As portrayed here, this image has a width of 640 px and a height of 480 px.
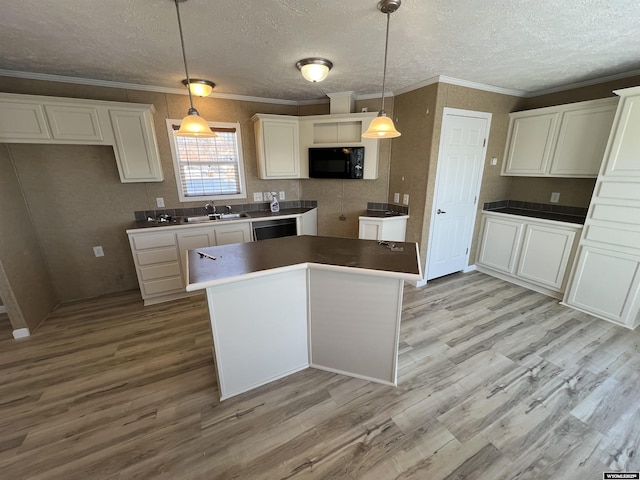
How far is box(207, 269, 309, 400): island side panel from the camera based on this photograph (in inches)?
64.5

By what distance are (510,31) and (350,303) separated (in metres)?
2.24

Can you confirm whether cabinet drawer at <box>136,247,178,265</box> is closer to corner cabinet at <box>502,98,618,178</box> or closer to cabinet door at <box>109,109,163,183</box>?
cabinet door at <box>109,109,163,183</box>

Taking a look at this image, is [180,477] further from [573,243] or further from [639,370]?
[573,243]

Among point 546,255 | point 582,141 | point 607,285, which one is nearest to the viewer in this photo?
point 607,285

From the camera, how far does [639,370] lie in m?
1.98

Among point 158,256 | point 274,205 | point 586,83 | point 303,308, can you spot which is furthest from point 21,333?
point 586,83

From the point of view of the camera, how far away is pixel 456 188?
329 centimetres

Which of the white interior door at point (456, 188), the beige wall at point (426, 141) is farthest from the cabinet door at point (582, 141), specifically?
the white interior door at point (456, 188)

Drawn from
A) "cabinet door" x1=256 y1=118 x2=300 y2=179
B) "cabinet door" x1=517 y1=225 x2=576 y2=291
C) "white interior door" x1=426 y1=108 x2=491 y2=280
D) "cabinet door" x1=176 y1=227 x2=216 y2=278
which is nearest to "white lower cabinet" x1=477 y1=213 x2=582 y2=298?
"cabinet door" x1=517 y1=225 x2=576 y2=291

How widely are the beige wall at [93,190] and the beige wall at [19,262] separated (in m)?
0.11

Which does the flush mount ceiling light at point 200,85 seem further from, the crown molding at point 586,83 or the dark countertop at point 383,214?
the crown molding at point 586,83

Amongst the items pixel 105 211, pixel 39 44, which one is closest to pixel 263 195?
pixel 105 211

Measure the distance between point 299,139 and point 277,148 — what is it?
361 millimetres

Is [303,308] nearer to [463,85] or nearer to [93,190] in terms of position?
[93,190]
